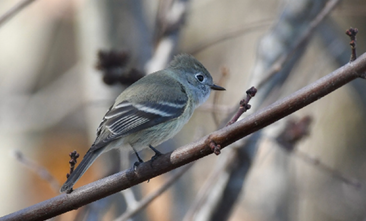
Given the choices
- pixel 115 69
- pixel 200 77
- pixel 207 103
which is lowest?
pixel 207 103

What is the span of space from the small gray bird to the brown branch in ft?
1.11

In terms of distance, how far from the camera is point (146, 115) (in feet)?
10.4

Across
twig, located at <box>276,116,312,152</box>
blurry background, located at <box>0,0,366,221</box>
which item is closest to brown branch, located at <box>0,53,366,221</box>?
blurry background, located at <box>0,0,366,221</box>

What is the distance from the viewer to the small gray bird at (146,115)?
9.80 feet

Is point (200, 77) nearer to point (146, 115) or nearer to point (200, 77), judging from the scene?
point (200, 77)

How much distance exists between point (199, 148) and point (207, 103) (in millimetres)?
2452

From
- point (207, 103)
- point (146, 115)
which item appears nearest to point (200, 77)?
point (207, 103)

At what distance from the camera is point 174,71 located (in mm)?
3922

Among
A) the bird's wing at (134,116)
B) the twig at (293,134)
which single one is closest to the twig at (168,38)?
the bird's wing at (134,116)

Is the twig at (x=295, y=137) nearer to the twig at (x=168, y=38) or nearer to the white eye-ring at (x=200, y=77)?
the white eye-ring at (x=200, y=77)

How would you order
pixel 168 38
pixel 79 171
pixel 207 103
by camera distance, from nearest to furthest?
pixel 79 171
pixel 168 38
pixel 207 103

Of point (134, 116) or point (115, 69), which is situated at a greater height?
point (115, 69)

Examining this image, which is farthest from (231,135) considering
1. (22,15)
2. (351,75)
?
(22,15)

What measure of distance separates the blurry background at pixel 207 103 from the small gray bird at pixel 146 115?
0.90ft
